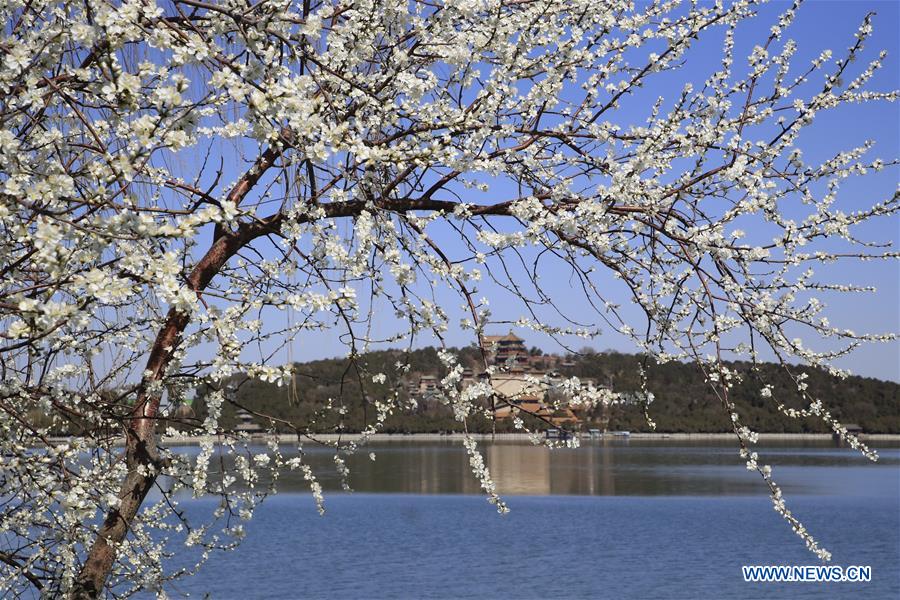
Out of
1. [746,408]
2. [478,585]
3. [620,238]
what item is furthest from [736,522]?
[746,408]

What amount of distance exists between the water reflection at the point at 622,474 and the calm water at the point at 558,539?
0.32 metres

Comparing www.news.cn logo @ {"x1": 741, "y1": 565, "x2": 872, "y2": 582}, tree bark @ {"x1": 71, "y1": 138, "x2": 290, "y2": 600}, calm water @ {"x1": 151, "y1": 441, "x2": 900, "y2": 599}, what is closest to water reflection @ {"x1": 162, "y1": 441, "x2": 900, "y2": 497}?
calm water @ {"x1": 151, "y1": 441, "x2": 900, "y2": 599}

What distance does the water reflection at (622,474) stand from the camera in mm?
49438

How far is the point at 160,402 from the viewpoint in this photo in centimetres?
401

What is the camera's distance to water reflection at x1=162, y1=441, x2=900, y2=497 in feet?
162

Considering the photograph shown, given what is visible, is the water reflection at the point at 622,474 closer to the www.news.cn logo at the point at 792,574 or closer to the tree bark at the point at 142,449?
the www.news.cn logo at the point at 792,574

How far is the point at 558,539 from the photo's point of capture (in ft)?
102

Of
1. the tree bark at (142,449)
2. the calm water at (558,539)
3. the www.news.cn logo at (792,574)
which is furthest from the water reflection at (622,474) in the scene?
the tree bark at (142,449)

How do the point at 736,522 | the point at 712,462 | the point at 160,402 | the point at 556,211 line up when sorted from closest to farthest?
the point at 556,211 < the point at 160,402 < the point at 736,522 < the point at 712,462

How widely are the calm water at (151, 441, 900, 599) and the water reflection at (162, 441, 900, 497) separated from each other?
1.06 ft

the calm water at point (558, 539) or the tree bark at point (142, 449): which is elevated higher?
the tree bark at point (142, 449)

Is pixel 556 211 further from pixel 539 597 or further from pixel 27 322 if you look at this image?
pixel 539 597

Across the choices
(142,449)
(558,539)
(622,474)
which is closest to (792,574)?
(558,539)

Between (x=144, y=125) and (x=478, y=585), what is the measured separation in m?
22.0
